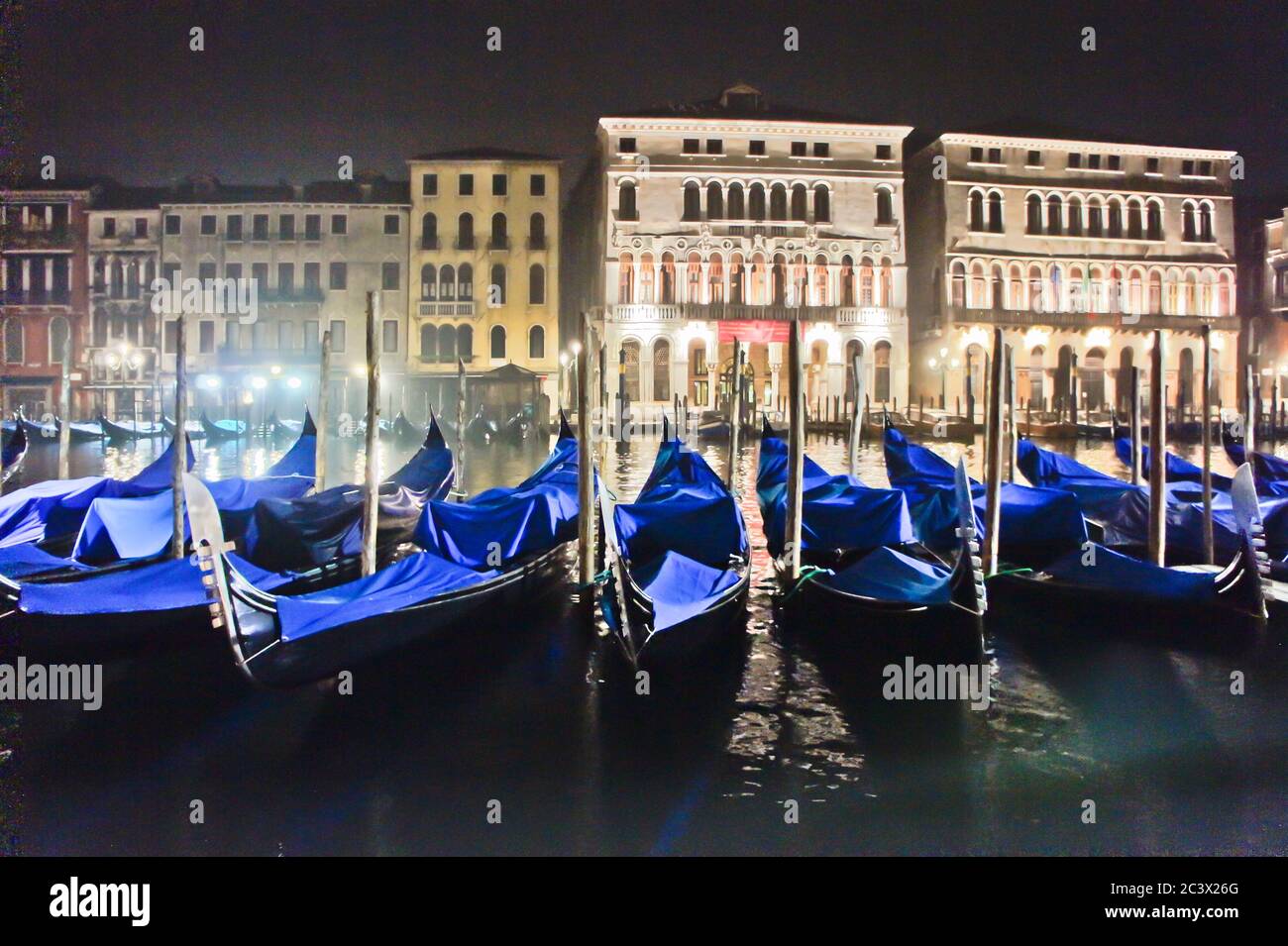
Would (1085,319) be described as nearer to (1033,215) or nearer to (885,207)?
(1033,215)

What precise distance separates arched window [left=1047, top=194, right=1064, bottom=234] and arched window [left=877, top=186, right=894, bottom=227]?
430cm

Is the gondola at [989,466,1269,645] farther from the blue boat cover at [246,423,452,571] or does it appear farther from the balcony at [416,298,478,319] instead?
the balcony at [416,298,478,319]

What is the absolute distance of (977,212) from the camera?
93.4 ft

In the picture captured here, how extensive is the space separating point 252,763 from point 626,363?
23.9 metres

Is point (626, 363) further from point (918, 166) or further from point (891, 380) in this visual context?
point (918, 166)

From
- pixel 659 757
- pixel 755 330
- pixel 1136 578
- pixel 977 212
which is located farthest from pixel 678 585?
pixel 977 212

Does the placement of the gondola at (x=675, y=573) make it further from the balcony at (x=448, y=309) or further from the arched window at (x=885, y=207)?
Answer: the arched window at (x=885, y=207)

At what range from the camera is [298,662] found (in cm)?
458

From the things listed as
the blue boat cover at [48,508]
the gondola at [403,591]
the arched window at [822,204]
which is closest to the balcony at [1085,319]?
the arched window at [822,204]

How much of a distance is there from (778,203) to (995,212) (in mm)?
5701

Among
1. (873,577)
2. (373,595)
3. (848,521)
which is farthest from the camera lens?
(848,521)

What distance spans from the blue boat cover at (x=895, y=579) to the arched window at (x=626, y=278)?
2183 centimetres

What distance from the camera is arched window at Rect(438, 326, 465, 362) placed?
28172 millimetres

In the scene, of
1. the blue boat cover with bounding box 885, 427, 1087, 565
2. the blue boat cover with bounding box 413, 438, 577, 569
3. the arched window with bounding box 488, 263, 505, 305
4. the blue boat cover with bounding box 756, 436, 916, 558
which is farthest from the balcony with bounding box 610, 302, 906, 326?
the blue boat cover with bounding box 413, 438, 577, 569
